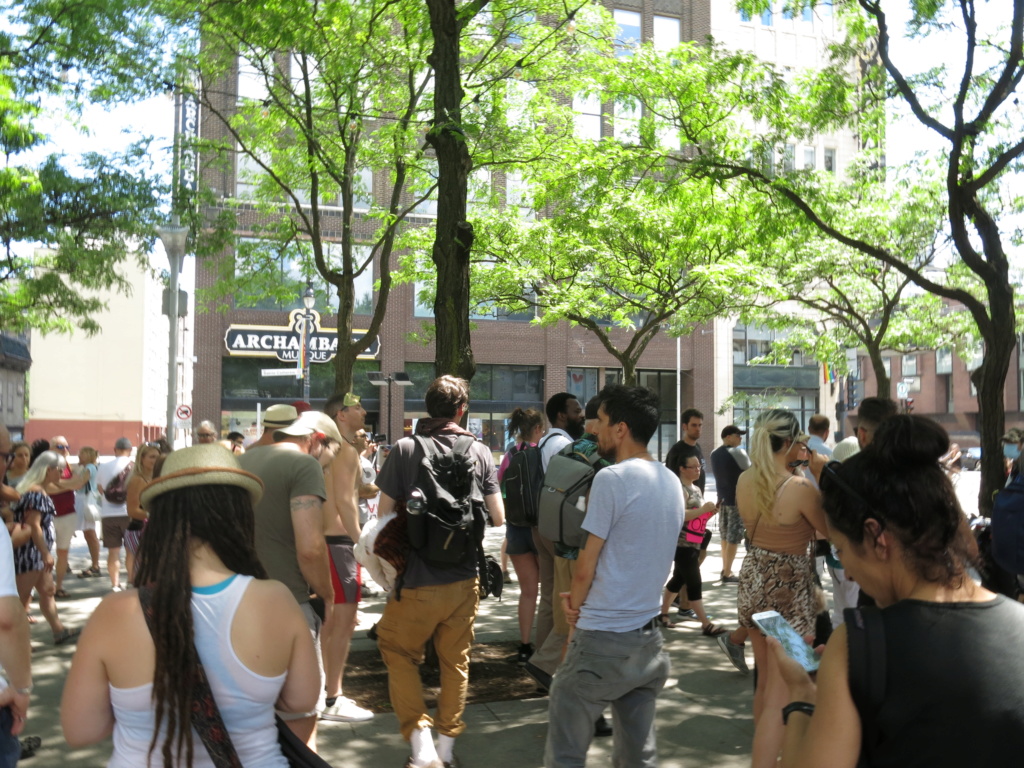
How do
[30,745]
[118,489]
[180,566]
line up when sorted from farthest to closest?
[118,489], [30,745], [180,566]

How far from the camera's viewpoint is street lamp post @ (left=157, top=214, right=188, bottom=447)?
47.0 feet

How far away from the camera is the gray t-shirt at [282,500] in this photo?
4.59 m

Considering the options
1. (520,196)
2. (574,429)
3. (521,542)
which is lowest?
(521,542)

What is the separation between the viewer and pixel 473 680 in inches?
270

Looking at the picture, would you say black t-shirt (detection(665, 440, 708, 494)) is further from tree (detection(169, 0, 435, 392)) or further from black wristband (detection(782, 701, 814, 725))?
black wristband (detection(782, 701, 814, 725))

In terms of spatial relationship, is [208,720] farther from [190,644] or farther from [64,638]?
[64,638]

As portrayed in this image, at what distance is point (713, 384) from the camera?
42625 mm

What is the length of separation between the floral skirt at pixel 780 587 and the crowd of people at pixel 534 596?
0.01 metres

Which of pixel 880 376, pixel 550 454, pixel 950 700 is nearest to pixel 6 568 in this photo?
pixel 950 700

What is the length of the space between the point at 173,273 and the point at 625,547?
1296cm

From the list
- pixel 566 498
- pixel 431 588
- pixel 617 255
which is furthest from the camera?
pixel 617 255

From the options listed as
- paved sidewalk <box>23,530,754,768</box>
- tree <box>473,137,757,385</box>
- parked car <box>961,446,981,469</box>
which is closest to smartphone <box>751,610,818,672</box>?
paved sidewalk <box>23,530,754,768</box>

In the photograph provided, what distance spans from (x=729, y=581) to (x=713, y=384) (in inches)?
1256

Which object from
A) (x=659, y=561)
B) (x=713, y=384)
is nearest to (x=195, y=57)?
(x=659, y=561)
